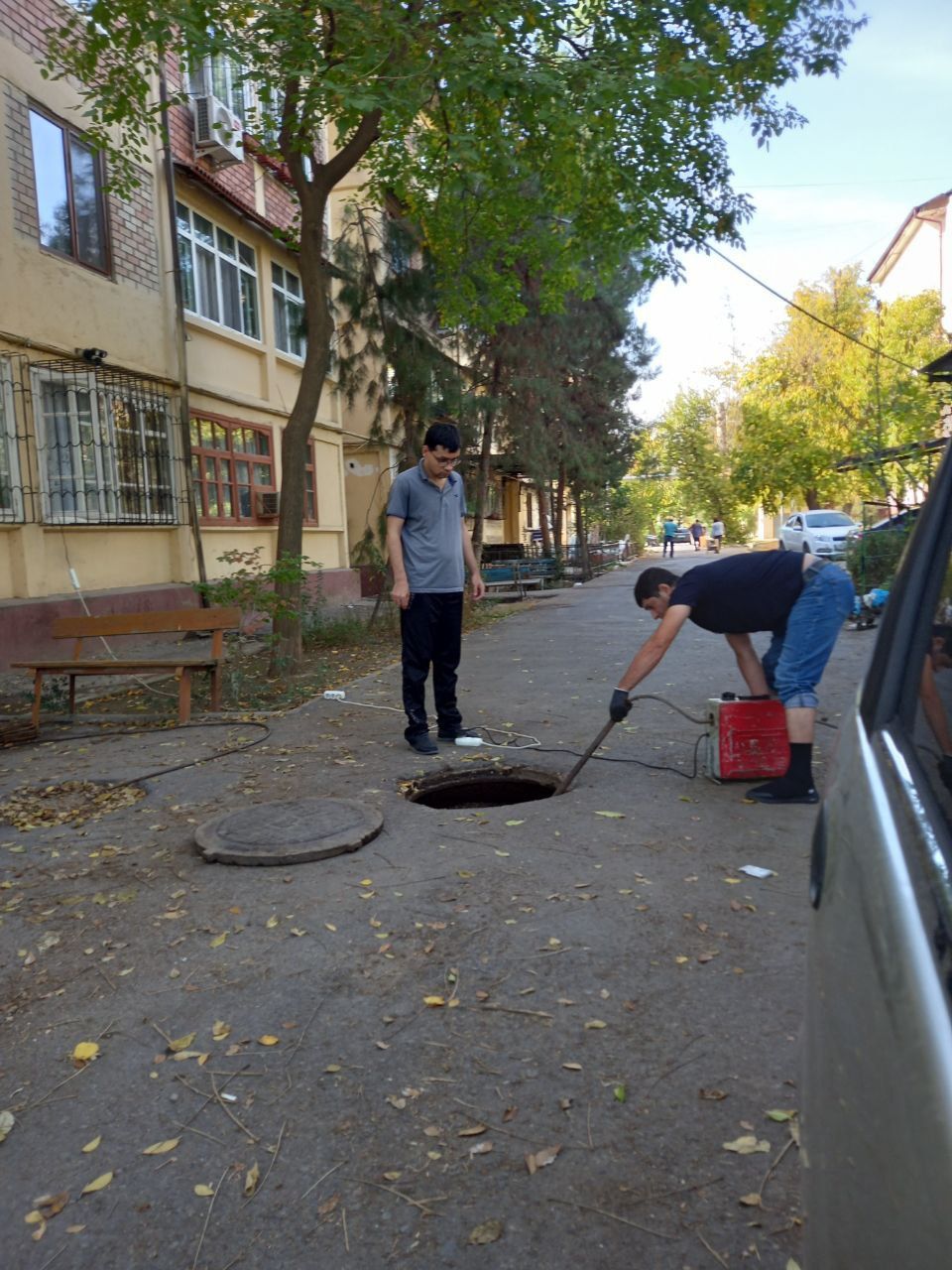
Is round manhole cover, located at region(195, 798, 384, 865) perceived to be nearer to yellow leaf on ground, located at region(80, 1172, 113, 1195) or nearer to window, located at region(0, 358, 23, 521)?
yellow leaf on ground, located at region(80, 1172, 113, 1195)

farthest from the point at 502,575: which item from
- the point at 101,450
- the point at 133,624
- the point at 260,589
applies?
the point at 133,624

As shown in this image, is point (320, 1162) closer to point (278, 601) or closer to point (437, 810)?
point (437, 810)

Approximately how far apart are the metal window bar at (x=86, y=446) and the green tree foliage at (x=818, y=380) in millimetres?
17776

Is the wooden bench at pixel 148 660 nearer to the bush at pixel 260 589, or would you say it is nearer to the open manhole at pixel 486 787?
the bush at pixel 260 589

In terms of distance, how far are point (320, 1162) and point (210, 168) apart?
16.3 m

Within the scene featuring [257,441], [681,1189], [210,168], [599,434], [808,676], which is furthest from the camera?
[599,434]

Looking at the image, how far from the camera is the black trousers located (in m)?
6.39

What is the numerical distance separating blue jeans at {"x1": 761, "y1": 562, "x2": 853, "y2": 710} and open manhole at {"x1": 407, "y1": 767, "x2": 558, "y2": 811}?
1468 millimetres

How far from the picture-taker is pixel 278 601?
8.90 meters

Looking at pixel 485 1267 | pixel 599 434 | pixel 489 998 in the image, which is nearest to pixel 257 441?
pixel 599 434

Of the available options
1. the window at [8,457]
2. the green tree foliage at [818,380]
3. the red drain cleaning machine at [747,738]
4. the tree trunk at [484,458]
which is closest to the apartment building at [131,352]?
the window at [8,457]

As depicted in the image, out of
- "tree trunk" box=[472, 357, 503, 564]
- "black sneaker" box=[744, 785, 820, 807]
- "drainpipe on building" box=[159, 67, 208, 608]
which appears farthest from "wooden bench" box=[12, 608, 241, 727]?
"tree trunk" box=[472, 357, 503, 564]

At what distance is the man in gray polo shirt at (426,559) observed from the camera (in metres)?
6.35

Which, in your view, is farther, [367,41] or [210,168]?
[210,168]
